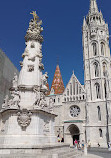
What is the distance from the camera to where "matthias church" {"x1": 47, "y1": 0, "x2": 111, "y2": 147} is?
24375 millimetres

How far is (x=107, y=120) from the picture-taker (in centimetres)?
2400

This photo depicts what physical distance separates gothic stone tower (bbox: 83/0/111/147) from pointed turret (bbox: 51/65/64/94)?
7.28 m

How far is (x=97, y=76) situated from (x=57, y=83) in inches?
396

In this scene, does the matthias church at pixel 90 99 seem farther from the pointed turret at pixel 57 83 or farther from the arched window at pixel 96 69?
the pointed turret at pixel 57 83

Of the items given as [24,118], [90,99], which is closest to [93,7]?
[90,99]

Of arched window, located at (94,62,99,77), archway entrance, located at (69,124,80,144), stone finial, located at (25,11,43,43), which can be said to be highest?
arched window, located at (94,62,99,77)

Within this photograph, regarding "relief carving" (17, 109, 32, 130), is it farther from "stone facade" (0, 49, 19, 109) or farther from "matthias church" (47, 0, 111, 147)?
"matthias church" (47, 0, 111, 147)

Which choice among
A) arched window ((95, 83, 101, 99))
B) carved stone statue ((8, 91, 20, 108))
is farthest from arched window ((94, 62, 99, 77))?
carved stone statue ((8, 91, 20, 108))

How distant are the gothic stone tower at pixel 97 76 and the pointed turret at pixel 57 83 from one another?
7.28 meters

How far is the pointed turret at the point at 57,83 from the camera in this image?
109 feet

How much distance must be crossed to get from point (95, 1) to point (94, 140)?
111 ft

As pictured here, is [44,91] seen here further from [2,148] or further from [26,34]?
[26,34]

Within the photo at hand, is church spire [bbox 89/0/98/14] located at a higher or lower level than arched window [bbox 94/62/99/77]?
higher

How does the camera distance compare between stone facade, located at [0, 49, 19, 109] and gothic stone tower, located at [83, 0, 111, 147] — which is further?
gothic stone tower, located at [83, 0, 111, 147]
